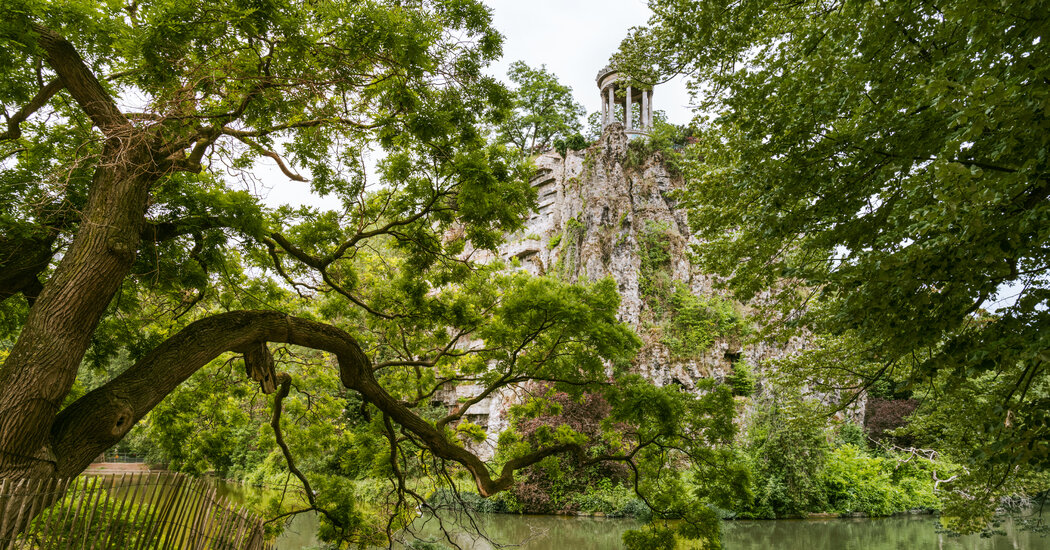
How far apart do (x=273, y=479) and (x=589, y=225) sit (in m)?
15.4

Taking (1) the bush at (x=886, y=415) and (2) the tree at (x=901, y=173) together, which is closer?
(2) the tree at (x=901, y=173)

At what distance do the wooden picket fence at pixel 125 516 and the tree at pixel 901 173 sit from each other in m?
4.92

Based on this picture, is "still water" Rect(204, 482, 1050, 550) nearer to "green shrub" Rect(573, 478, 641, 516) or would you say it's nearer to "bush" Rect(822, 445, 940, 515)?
"green shrub" Rect(573, 478, 641, 516)

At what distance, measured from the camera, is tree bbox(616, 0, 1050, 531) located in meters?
2.85

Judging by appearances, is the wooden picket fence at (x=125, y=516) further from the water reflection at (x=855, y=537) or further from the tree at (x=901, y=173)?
the water reflection at (x=855, y=537)

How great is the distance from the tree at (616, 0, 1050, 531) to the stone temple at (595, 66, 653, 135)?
75.9 ft

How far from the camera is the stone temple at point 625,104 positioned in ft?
95.8

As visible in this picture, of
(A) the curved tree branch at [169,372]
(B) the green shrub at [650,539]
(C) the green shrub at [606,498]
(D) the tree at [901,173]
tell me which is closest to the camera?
(D) the tree at [901,173]

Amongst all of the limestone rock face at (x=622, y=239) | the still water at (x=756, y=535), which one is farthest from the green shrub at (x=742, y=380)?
the still water at (x=756, y=535)

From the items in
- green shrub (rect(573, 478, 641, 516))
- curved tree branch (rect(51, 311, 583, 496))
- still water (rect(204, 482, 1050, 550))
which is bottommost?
still water (rect(204, 482, 1050, 550))

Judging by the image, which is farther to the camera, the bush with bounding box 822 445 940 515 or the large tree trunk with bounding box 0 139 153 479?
the bush with bounding box 822 445 940 515

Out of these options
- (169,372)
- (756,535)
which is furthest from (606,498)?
(169,372)

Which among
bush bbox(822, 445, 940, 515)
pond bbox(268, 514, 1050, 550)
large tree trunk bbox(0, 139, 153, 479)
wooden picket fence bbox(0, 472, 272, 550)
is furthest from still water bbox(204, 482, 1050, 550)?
large tree trunk bbox(0, 139, 153, 479)

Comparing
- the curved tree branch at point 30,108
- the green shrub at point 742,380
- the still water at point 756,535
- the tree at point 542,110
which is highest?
the tree at point 542,110
